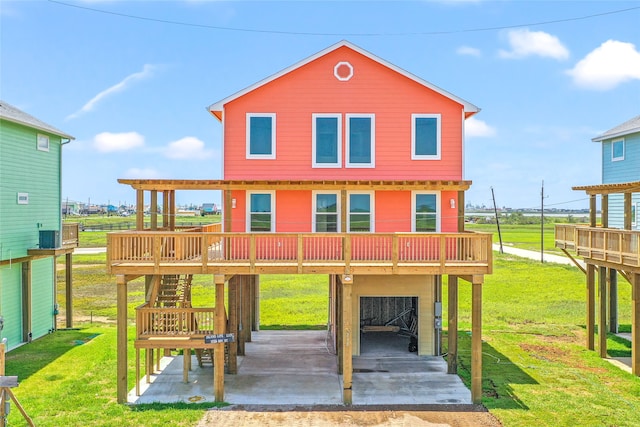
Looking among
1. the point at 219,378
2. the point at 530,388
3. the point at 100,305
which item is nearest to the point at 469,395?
the point at 530,388

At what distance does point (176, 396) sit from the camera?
13336 millimetres

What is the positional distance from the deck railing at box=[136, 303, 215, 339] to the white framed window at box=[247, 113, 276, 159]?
5540mm

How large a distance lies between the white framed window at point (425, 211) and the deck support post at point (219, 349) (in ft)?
21.7

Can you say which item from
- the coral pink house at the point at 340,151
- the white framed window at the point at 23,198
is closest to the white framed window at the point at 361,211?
the coral pink house at the point at 340,151

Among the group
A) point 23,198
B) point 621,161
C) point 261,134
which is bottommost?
point 23,198

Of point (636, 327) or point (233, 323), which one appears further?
point (233, 323)

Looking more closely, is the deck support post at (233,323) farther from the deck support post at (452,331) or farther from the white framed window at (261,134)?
the deck support post at (452,331)

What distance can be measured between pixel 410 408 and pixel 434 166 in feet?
25.3

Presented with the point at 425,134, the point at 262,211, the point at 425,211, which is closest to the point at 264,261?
the point at 262,211

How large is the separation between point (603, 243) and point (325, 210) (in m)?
9.31

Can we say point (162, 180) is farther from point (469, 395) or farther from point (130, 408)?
point (469, 395)

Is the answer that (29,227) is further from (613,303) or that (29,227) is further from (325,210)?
(613,303)

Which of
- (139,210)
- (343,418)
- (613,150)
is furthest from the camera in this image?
(613,150)

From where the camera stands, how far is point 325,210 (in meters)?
16.2
